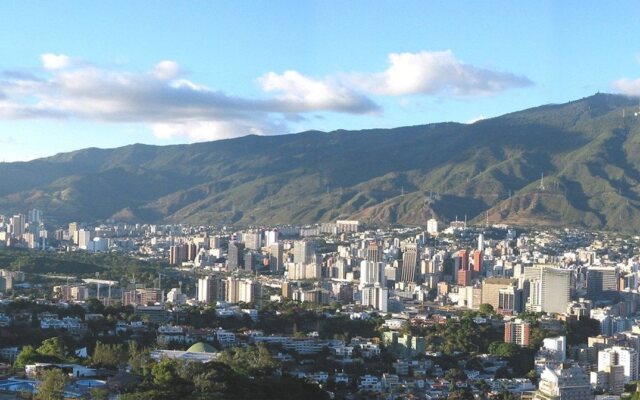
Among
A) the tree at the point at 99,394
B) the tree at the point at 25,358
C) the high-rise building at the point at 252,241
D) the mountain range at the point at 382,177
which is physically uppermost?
the mountain range at the point at 382,177

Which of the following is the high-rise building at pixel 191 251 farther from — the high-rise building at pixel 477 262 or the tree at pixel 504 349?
the tree at pixel 504 349

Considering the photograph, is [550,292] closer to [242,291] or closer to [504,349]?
[242,291]

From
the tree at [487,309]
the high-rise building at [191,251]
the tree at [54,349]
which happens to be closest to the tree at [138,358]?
the tree at [54,349]

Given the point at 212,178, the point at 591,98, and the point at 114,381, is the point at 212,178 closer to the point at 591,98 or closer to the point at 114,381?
the point at 591,98

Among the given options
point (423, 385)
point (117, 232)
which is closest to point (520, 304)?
point (423, 385)

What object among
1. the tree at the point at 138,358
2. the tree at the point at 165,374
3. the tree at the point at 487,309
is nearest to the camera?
the tree at the point at 165,374

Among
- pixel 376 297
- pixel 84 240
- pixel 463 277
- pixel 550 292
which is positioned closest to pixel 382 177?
pixel 84 240

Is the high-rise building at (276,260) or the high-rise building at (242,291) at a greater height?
the high-rise building at (276,260)
